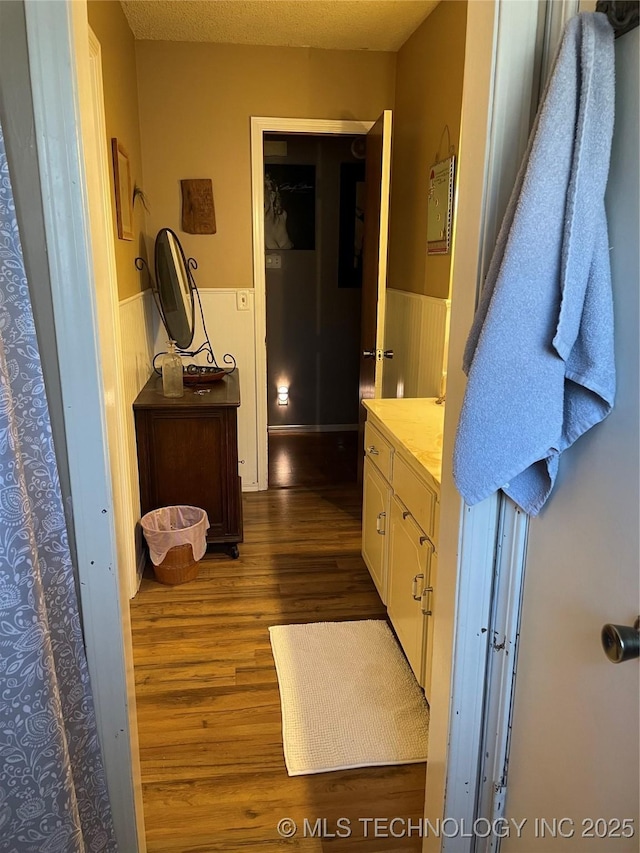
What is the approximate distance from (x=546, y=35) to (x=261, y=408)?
3071 millimetres

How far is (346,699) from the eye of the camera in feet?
7.01

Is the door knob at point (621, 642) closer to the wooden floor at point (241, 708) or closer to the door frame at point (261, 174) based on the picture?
the wooden floor at point (241, 708)

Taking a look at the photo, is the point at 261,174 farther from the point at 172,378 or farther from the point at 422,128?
the point at 172,378

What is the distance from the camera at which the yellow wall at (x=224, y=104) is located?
137 inches

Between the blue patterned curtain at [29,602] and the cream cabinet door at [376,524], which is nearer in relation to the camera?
the blue patterned curtain at [29,602]

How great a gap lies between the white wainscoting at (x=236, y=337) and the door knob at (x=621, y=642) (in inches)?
123

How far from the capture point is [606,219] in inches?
34.9

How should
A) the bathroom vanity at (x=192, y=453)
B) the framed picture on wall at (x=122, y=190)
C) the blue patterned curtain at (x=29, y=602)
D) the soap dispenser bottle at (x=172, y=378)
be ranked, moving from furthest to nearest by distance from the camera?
1. the soap dispenser bottle at (x=172, y=378)
2. the bathroom vanity at (x=192, y=453)
3. the framed picture on wall at (x=122, y=190)
4. the blue patterned curtain at (x=29, y=602)

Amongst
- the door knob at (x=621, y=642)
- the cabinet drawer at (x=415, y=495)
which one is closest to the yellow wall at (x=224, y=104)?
the cabinet drawer at (x=415, y=495)

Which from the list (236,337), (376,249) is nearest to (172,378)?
(236,337)

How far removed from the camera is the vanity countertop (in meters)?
1.96

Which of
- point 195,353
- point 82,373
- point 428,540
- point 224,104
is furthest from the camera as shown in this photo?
point 195,353

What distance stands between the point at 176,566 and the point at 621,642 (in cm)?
232

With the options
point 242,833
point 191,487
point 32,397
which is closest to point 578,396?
point 32,397
